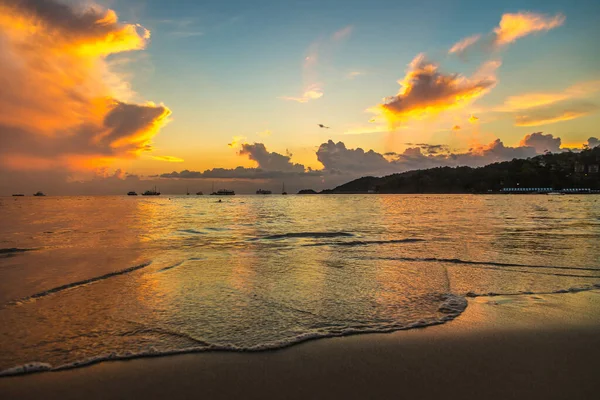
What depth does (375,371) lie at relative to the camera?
4613 millimetres

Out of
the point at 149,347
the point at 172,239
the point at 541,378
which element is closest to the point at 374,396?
the point at 541,378

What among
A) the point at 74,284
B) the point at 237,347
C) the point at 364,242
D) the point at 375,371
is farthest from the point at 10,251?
the point at 375,371

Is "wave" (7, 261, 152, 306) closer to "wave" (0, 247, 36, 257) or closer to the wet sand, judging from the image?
the wet sand

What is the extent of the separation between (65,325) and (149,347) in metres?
2.14

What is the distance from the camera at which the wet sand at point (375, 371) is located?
13.5 feet

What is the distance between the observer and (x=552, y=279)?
32.3 ft

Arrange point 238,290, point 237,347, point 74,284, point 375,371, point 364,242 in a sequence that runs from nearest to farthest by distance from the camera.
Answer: point 375,371 < point 237,347 < point 238,290 < point 74,284 < point 364,242

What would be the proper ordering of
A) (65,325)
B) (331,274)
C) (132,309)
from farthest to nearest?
1. (331,274)
2. (132,309)
3. (65,325)

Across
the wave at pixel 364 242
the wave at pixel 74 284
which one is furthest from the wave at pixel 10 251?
the wave at pixel 364 242

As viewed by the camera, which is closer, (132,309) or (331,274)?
(132,309)

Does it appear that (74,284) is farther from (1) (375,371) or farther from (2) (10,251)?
(2) (10,251)

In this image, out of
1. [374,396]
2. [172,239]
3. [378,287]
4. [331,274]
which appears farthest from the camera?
[172,239]

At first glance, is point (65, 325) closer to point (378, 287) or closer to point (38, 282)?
point (38, 282)

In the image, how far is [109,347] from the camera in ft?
17.8
